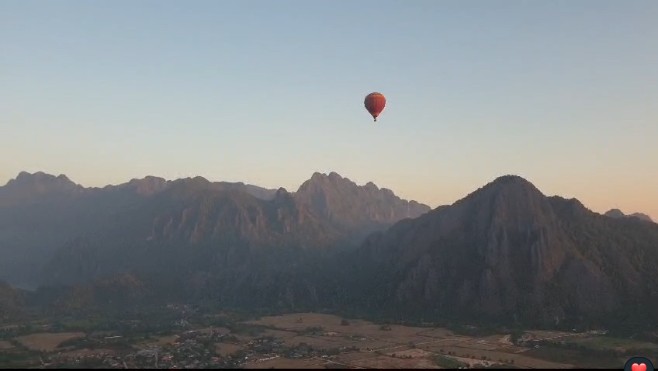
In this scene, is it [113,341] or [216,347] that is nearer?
[216,347]

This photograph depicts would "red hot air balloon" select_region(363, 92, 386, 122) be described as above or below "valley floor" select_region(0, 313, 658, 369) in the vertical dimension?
Result: above

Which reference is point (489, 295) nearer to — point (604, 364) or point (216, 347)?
point (604, 364)

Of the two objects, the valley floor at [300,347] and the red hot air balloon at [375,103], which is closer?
the valley floor at [300,347]

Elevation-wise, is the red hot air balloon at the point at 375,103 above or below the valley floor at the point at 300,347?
above

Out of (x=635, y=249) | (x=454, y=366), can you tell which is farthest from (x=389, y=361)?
(x=635, y=249)

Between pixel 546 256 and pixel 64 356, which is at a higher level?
pixel 546 256

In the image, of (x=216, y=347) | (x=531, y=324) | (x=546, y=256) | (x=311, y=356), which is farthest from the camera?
(x=546, y=256)

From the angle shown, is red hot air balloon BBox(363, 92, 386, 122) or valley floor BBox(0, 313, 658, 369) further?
red hot air balloon BBox(363, 92, 386, 122)

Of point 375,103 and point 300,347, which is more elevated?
point 375,103
